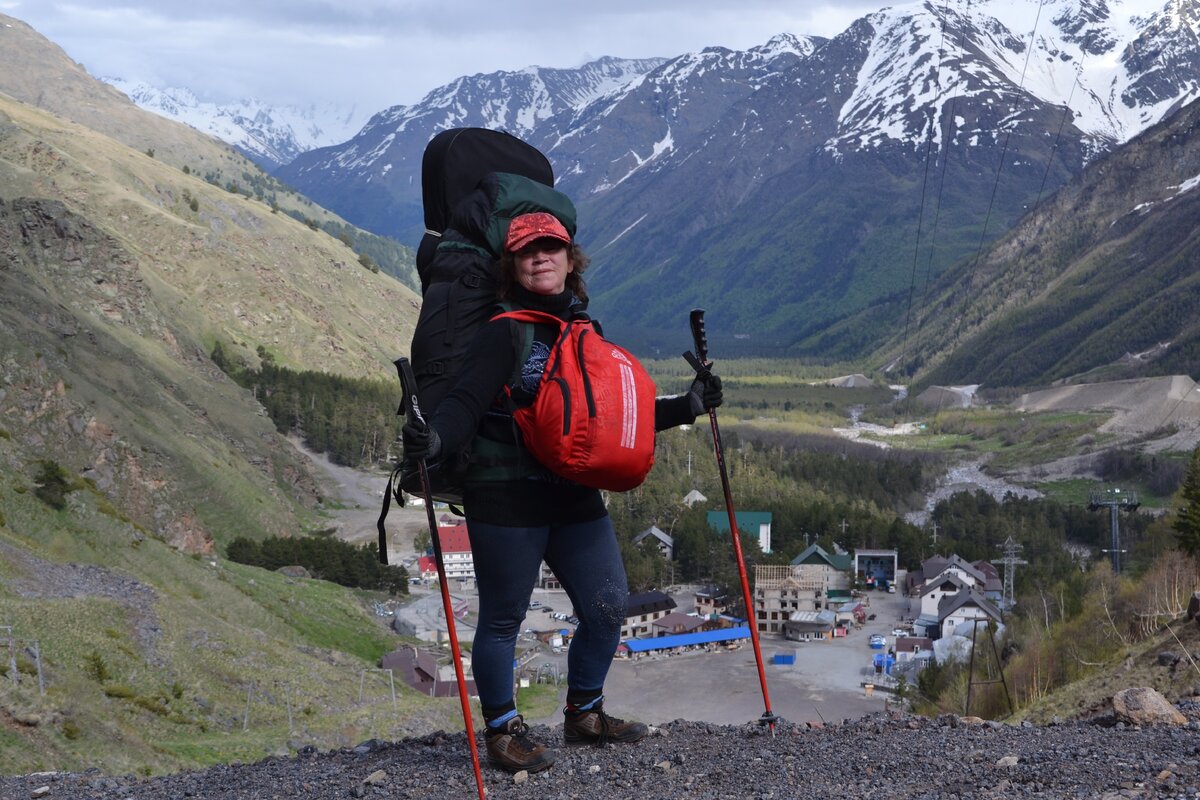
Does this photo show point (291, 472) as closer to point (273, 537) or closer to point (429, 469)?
point (273, 537)

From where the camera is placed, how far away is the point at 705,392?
321 inches

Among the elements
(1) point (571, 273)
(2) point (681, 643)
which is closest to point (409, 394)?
(1) point (571, 273)

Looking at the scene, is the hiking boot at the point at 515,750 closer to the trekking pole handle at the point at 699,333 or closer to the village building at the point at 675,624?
the trekking pole handle at the point at 699,333

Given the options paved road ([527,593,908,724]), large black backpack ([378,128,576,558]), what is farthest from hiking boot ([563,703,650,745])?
paved road ([527,593,908,724])

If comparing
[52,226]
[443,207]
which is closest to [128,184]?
[52,226]

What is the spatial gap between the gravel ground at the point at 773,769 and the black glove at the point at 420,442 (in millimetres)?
2223

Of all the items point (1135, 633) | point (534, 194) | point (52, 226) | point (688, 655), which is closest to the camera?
point (534, 194)

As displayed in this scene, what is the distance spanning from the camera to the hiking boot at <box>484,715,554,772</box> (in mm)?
7848

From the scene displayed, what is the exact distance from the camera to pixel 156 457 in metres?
64.7

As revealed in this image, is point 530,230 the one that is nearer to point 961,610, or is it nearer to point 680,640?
point 680,640

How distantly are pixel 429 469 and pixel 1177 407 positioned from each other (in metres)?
178

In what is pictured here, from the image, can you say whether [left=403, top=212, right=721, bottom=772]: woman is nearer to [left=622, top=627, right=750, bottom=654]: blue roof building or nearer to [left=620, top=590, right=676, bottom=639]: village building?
[left=622, top=627, right=750, bottom=654]: blue roof building

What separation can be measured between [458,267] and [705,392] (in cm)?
186

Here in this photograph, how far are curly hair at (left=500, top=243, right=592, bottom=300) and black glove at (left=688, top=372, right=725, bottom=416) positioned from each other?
948 mm
